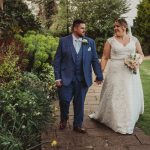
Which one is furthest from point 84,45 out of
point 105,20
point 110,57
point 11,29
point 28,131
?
point 105,20

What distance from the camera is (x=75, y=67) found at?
804 centimetres

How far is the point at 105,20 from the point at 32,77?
43.0 ft

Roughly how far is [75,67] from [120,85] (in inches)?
36.9

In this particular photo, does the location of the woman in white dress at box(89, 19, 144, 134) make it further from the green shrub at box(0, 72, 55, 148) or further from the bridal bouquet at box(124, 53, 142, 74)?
the green shrub at box(0, 72, 55, 148)

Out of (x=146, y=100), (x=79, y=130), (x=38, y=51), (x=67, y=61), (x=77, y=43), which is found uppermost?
(x=77, y=43)

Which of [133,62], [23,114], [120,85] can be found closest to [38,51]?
[120,85]

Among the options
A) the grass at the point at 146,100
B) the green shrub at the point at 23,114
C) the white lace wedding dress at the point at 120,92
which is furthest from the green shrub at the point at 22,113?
the grass at the point at 146,100

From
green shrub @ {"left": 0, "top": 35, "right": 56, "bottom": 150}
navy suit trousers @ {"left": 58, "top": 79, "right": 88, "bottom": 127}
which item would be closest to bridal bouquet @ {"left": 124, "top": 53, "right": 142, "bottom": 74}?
navy suit trousers @ {"left": 58, "top": 79, "right": 88, "bottom": 127}

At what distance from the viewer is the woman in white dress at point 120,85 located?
8.34m

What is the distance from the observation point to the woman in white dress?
8336 millimetres

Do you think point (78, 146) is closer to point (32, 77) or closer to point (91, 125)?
point (91, 125)

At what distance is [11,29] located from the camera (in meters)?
13.7

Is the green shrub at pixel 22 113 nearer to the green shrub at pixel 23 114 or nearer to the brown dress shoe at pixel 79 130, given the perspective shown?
the green shrub at pixel 23 114

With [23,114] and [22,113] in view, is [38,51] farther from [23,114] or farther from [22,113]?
[23,114]
